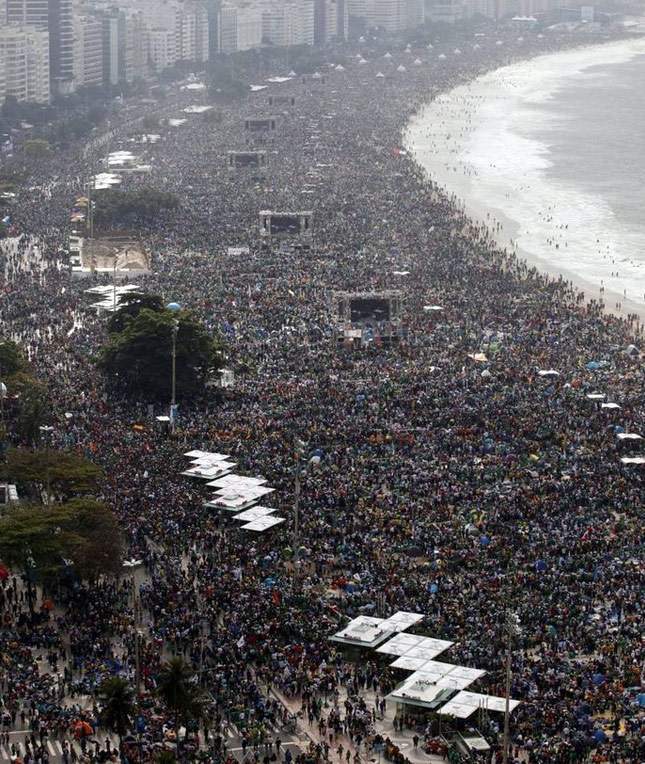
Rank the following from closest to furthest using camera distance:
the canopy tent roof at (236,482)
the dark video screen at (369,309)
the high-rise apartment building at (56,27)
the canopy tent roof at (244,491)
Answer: the canopy tent roof at (244,491) → the canopy tent roof at (236,482) → the dark video screen at (369,309) → the high-rise apartment building at (56,27)

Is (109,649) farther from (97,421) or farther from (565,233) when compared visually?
(565,233)

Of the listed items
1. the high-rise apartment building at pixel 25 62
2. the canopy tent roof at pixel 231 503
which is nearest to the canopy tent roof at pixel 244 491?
the canopy tent roof at pixel 231 503

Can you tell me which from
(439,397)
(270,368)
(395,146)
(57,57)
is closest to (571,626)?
(439,397)

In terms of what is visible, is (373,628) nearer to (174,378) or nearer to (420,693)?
(420,693)

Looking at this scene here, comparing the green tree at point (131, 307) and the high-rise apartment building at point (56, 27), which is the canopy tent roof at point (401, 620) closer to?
the green tree at point (131, 307)

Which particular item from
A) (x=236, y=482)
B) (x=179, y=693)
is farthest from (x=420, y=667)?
(x=236, y=482)

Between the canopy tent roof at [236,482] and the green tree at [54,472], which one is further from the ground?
the green tree at [54,472]
